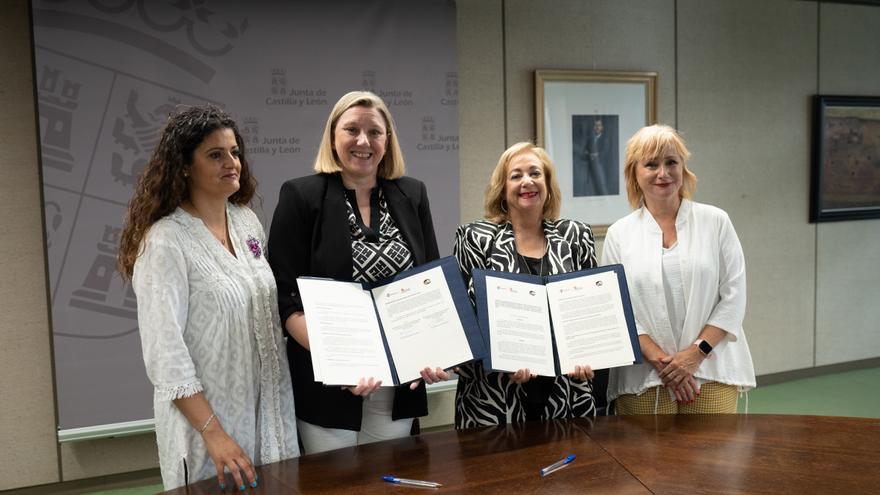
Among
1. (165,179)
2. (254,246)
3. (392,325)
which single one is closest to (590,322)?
(392,325)

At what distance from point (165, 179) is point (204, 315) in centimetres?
37

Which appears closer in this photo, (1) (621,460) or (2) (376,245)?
(1) (621,460)

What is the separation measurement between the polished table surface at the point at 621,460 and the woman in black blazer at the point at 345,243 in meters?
0.21

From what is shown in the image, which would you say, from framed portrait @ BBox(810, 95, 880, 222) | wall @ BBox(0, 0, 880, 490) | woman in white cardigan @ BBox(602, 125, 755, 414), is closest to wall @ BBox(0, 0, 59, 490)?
wall @ BBox(0, 0, 880, 490)

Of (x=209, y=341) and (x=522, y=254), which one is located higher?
(x=522, y=254)

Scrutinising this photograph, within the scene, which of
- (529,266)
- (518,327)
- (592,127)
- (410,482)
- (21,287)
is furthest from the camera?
(592,127)

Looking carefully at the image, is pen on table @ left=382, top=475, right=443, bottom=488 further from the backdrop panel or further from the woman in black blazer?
the backdrop panel

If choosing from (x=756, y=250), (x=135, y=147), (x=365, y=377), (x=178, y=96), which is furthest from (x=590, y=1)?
(x=365, y=377)

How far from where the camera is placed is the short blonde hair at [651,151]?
95.7 inches

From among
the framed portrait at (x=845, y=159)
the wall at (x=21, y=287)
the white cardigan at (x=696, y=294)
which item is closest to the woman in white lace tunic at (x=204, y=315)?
the white cardigan at (x=696, y=294)

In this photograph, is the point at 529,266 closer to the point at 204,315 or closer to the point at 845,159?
the point at 204,315

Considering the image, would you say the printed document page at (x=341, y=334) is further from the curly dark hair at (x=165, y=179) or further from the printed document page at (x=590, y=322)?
the printed document page at (x=590, y=322)

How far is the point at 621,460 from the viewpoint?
171 centimetres

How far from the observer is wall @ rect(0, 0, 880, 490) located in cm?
344
